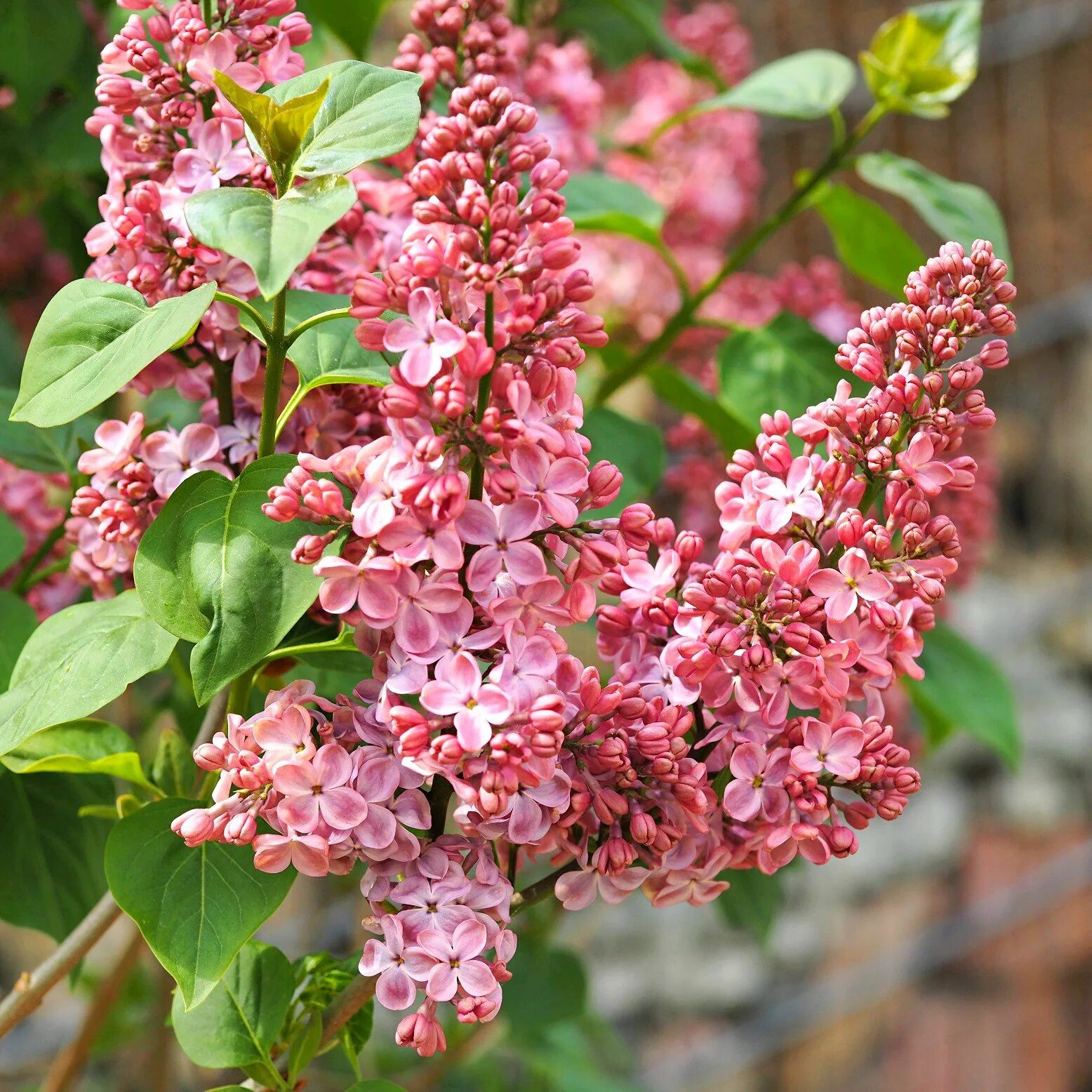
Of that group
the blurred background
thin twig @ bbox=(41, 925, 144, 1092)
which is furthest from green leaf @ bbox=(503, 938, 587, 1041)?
the blurred background

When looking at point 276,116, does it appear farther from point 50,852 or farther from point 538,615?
point 50,852

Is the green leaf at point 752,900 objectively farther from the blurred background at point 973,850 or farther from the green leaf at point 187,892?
the blurred background at point 973,850

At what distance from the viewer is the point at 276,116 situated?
35cm

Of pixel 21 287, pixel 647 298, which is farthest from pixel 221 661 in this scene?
pixel 647 298

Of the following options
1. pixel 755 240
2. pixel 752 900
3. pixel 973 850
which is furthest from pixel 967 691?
pixel 973 850

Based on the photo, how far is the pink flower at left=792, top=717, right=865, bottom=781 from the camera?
0.36m

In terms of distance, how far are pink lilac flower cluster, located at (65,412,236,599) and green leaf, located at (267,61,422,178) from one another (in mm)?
95

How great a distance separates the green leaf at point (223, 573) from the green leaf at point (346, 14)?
0.35 meters

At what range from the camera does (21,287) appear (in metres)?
0.77

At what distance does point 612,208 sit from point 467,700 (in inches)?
14.0

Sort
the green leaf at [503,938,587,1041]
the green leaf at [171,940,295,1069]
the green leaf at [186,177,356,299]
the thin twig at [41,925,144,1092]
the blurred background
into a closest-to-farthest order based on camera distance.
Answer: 1. the green leaf at [186,177,356,299]
2. the green leaf at [171,940,295,1069]
3. the thin twig at [41,925,144,1092]
4. the green leaf at [503,938,587,1041]
5. the blurred background

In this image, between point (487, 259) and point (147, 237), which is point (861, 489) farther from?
point (147, 237)

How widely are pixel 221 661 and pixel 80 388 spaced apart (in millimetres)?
89

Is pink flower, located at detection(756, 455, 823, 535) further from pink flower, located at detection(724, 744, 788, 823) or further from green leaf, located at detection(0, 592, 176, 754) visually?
green leaf, located at detection(0, 592, 176, 754)
